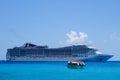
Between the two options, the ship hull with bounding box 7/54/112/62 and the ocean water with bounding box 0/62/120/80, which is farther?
the ship hull with bounding box 7/54/112/62

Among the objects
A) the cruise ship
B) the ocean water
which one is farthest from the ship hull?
the ocean water

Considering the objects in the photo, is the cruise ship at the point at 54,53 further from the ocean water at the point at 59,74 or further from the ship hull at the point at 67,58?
the ocean water at the point at 59,74

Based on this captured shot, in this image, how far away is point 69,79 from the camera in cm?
4038

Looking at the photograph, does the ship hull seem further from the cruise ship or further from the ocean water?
the ocean water

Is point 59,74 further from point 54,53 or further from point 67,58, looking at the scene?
point 54,53

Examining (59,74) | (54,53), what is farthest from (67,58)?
(59,74)

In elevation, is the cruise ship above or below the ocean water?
above

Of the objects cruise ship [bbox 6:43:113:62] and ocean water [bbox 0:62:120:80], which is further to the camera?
cruise ship [bbox 6:43:113:62]

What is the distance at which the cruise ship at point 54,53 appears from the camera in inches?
4560

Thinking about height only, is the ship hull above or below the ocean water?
above

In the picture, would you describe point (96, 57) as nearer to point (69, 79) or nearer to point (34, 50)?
point (34, 50)

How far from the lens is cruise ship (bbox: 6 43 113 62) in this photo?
115812 mm

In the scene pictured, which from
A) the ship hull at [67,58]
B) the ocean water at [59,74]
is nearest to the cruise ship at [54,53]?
the ship hull at [67,58]

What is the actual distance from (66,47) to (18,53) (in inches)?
698
